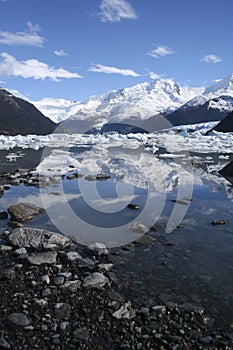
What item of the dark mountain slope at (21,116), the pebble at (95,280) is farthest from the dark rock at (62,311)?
the dark mountain slope at (21,116)

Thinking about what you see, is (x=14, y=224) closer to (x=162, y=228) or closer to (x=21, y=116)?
(x=162, y=228)

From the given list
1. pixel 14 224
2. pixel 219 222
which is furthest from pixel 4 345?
pixel 219 222

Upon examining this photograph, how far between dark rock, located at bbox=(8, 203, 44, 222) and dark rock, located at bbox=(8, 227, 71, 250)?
1.35 metres

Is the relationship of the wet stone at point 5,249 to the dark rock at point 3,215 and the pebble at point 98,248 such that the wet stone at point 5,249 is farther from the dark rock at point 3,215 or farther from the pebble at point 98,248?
the dark rock at point 3,215

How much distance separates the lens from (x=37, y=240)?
20.2 feet

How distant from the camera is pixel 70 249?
20.2 ft

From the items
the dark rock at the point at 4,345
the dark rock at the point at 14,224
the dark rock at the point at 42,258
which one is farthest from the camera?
the dark rock at the point at 14,224

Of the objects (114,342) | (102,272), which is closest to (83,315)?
(114,342)

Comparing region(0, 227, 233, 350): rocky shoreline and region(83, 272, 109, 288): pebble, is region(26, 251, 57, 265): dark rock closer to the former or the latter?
region(0, 227, 233, 350): rocky shoreline

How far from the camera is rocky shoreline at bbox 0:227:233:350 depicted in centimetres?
366

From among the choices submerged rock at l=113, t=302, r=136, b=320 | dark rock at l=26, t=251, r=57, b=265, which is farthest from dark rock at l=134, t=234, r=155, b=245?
submerged rock at l=113, t=302, r=136, b=320

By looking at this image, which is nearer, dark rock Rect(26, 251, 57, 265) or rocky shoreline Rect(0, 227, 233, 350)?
rocky shoreline Rect(0, 227, 233, 350)

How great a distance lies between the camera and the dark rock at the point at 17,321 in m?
3.85

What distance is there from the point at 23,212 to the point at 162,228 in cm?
352
